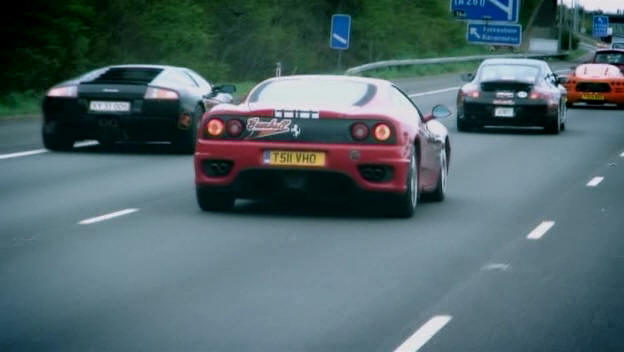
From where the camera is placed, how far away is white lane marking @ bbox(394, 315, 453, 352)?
24.5 ft

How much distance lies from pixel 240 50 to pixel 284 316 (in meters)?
50.8

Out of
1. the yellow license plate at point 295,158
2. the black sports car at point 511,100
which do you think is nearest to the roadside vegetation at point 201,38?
the black sports car at point 511,100

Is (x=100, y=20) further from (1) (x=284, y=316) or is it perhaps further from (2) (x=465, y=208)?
(1) (x=284, y=316)

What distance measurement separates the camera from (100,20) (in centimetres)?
4519

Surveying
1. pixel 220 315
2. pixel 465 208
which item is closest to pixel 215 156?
pixel 465 208

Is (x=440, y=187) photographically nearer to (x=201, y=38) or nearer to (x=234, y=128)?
(x=234, y=128)

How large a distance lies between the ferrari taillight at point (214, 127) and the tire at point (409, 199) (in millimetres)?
1569

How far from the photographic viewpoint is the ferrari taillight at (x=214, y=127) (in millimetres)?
13281

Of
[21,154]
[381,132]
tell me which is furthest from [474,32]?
[381,132]

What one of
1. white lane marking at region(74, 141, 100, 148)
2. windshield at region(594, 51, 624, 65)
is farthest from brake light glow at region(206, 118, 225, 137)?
windshield at region(594, 51, 624, 65)

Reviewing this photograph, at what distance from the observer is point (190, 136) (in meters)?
21.2

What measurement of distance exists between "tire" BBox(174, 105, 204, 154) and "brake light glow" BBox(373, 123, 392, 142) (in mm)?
8127

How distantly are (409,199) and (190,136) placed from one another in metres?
8.16

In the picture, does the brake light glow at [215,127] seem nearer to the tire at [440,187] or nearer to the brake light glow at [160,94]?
the tire at [440,187]
